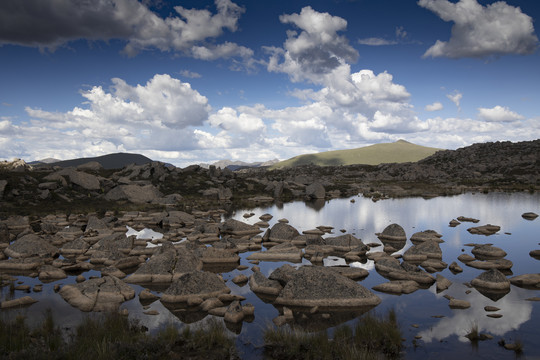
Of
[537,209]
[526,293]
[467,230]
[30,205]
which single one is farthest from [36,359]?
[537,209]

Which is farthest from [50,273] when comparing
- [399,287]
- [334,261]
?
[399,287]

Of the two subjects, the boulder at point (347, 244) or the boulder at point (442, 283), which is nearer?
the boulder at point (442, 283)

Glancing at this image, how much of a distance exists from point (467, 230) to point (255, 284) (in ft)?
79.9

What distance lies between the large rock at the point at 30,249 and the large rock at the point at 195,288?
1259 centimetres

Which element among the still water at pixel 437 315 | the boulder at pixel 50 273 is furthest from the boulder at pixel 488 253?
the boulder at pixel 50 273

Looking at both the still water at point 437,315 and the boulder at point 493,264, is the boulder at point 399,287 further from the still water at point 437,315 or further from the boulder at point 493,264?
the boulder at point 493,264

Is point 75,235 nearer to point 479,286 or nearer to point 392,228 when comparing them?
point 392,228

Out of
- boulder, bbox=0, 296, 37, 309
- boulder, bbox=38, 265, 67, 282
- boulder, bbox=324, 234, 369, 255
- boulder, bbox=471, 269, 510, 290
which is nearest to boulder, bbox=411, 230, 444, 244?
boulder, bbox=324, 234, 369, 255

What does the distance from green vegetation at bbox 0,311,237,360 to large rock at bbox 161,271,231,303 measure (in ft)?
9.80

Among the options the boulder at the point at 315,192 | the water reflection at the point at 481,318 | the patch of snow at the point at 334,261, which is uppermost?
the boulder at the point at 315,192

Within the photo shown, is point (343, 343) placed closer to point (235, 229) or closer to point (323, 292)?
point (323, 292)

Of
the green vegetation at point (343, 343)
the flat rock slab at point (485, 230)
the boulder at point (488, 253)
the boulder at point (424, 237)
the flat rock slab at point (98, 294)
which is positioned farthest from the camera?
the flat rock slab at point (485, 230)

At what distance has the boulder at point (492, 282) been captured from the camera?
17.3m

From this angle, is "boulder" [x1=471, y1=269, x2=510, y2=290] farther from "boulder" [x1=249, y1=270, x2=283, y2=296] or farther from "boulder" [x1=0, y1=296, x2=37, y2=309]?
"boulder" [x1=0, y1=296, x2=37, y2=309]
